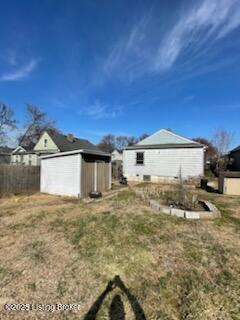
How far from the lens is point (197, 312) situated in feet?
8.65

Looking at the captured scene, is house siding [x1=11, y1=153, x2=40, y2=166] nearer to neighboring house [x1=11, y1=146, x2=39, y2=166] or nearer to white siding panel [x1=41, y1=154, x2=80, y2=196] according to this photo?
neighboring house [x1=11, y1=146, x2=39, y2=166]

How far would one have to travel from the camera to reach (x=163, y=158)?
56.2 feet

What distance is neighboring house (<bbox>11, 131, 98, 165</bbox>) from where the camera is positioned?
24.5 metres

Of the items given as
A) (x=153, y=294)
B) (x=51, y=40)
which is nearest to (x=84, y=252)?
(x=153, y=294)

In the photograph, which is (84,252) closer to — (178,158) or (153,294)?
(153,294)

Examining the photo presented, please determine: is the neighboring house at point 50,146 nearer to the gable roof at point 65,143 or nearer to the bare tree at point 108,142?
the gable roof at point 65,143

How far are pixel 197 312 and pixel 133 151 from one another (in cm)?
1634

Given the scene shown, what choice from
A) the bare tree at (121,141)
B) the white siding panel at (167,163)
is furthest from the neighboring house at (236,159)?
the bare tree at (121,141)

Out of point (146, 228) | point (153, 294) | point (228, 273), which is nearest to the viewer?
point (153, 294)

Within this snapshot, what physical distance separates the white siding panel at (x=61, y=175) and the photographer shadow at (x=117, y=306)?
25.2 ft

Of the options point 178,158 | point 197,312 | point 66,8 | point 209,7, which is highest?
point 66,8

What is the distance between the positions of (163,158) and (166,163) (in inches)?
18.8

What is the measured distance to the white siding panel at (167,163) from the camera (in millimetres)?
15883

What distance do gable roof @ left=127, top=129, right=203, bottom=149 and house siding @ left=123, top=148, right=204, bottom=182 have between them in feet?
1.09
